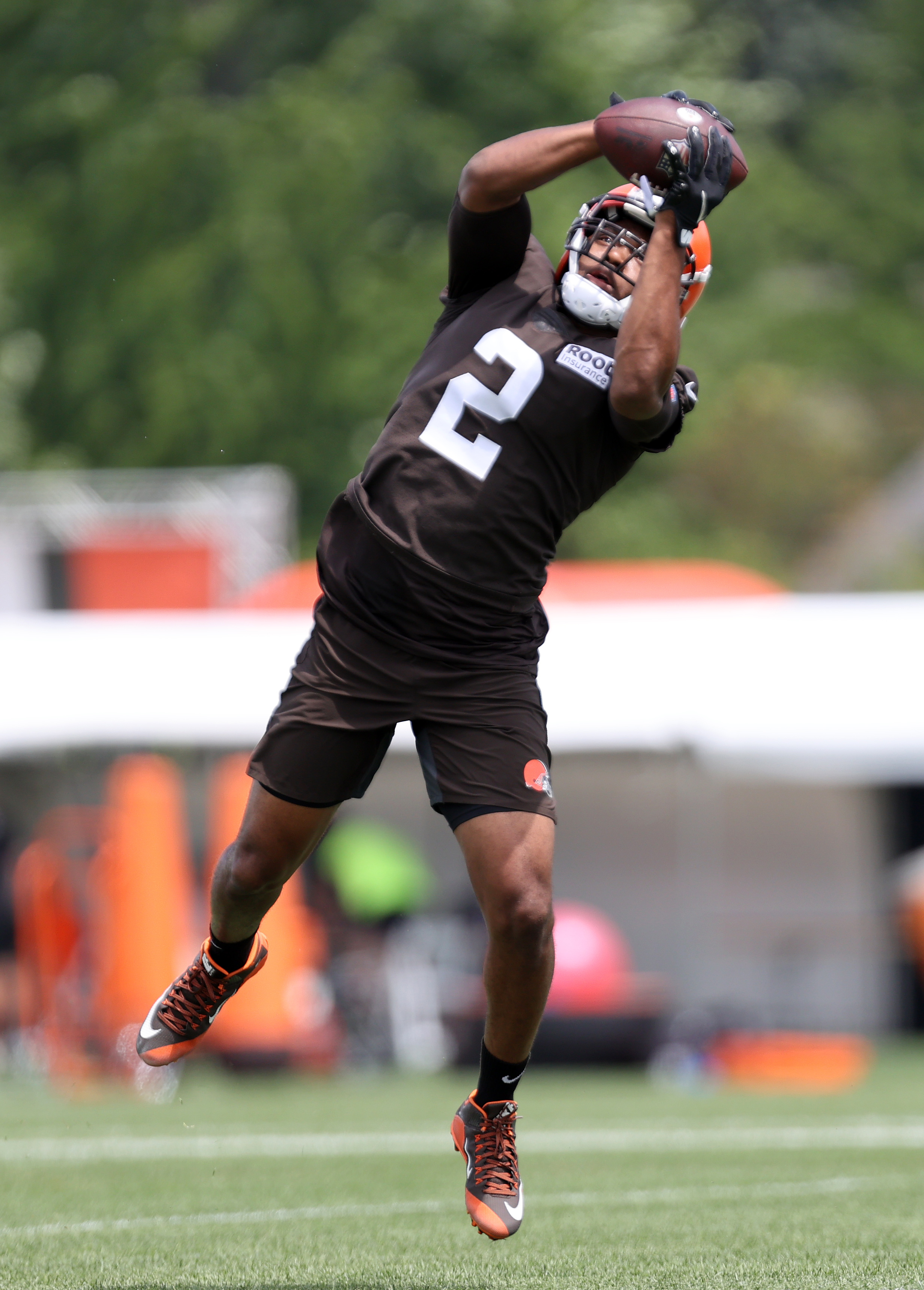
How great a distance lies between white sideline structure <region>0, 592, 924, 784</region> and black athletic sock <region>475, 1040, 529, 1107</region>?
7.75 m

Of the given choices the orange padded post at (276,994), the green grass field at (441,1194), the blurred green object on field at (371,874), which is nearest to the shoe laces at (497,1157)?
the green grass field at (441,1194)

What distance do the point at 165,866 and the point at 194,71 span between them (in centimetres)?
Result: 1828

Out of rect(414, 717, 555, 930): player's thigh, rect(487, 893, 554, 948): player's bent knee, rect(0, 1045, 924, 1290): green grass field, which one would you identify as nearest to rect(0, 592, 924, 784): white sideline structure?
rect(0, 1045, 924, 1290): green grass field

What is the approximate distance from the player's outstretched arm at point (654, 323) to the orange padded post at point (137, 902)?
7667 millimetres

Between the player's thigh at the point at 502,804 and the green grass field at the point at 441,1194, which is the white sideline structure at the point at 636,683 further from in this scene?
the player's thigh at the point at 502,804

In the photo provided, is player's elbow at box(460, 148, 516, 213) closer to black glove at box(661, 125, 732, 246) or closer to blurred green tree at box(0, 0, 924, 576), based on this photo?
black glove at box(661, 125, 732, 246)

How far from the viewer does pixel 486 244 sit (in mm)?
4453

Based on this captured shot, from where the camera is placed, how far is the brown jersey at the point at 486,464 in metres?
4.29

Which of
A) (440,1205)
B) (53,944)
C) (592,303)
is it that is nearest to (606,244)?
(592,303)

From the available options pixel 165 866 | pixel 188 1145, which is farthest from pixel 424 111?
pixel 188 1145

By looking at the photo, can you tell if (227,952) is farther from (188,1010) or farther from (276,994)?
(276,994)

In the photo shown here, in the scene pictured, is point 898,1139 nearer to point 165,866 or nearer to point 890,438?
point 165,866

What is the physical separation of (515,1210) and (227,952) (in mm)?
1030

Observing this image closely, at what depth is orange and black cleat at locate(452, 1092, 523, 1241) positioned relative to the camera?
13.8 ft
